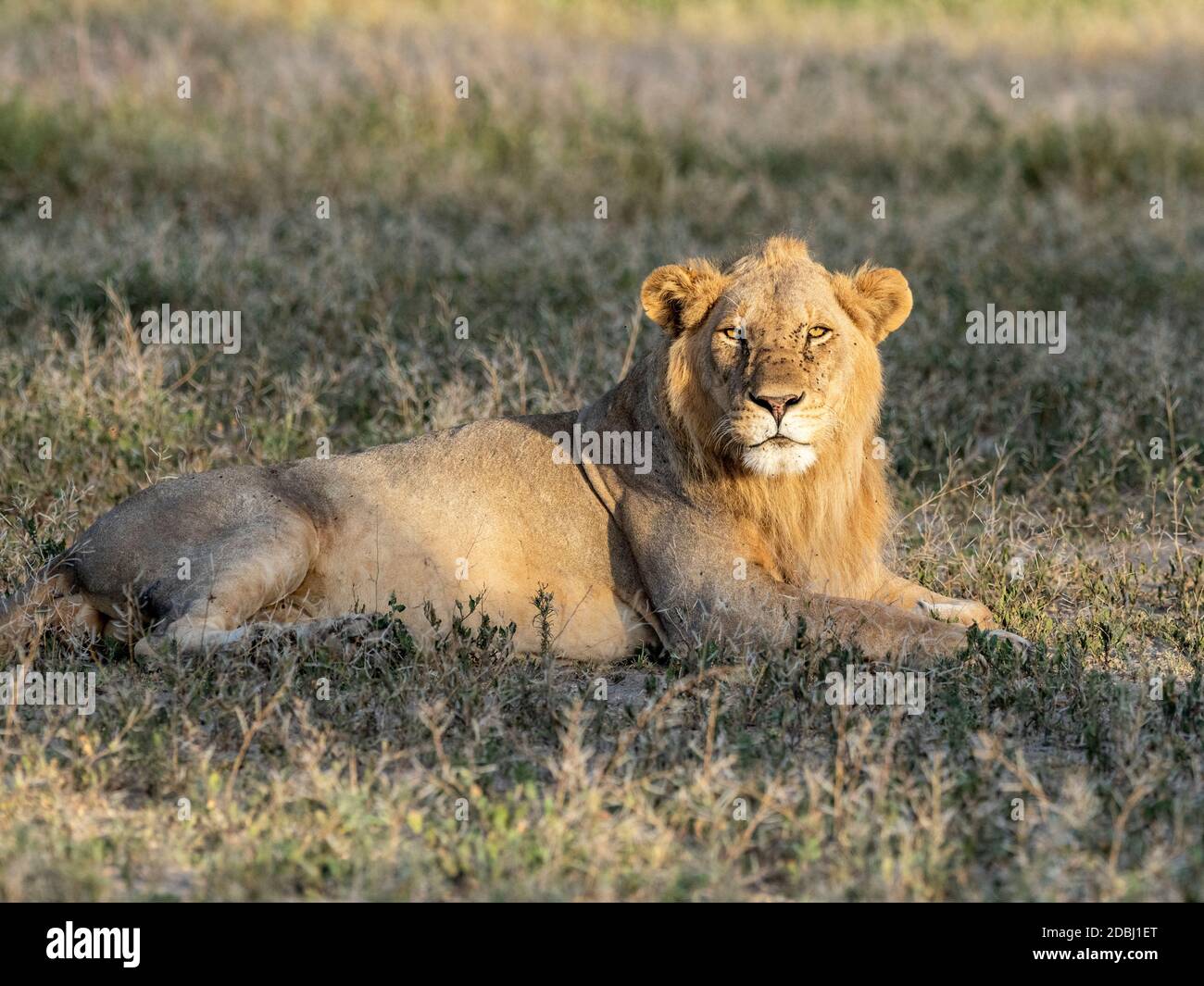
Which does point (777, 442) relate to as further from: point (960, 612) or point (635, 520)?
point (960, 612)

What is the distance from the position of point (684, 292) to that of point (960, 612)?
1399mm

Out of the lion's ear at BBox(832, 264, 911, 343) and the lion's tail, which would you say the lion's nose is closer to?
the lion's ear at BBox(832, 264, 911, 343)

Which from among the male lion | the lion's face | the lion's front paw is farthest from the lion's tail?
the lion's front paw

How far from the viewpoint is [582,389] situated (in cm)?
777

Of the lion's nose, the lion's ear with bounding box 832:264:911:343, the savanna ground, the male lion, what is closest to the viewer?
the savanna ground

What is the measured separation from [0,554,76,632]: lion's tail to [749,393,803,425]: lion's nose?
224cm

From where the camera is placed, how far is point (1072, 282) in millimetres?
9836

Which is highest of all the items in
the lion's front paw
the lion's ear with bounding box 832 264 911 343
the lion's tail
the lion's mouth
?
the lion's ear with bounding box 832 264 911 343

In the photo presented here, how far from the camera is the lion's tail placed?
5.34 meters

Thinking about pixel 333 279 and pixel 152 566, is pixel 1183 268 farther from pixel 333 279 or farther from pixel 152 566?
pixel 152 566
